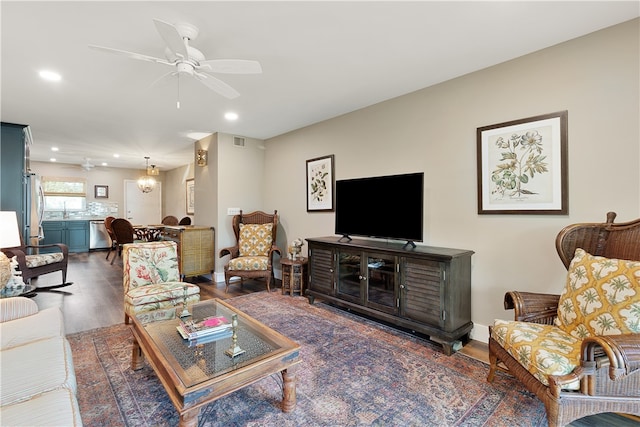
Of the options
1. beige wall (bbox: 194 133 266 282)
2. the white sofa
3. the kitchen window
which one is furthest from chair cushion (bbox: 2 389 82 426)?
the kitchen window

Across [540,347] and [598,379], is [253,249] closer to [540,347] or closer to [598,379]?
[540,347]

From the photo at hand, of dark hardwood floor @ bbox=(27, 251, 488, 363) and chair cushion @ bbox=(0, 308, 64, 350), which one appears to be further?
dark hardwood floor @ bbox=(27, 251, 488, 363)

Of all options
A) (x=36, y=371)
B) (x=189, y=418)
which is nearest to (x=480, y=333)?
(x=189, y=418)

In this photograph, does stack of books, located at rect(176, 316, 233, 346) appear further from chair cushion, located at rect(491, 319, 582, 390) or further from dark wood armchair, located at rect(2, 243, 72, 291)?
dark wood armchair, located at rect(2, 243, 72, 291)

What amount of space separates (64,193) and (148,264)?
Result: 278 inches

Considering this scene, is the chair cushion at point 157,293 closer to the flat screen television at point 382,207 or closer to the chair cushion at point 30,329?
the chair cushion at point 30,329

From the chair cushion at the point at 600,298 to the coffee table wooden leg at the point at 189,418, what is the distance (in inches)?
84.7

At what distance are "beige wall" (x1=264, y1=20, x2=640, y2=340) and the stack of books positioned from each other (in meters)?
2.03

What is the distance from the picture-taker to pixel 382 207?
3256 mm

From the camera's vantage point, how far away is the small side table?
4.08 meters

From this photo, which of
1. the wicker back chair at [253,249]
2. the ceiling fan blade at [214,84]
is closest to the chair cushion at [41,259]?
the wicker back chair at [253,249]

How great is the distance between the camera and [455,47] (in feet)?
7.64

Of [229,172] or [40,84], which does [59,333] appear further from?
[229,172]

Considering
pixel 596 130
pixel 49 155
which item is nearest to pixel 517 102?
pixel 596 130
